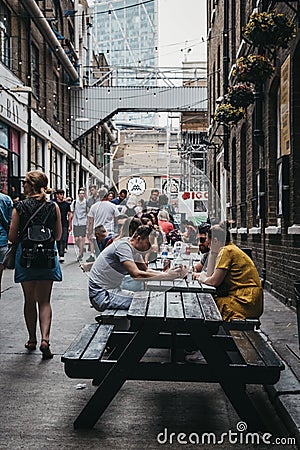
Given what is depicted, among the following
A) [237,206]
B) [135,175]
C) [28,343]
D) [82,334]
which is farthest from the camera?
[237,206]

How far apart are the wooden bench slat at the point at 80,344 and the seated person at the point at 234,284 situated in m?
1.37

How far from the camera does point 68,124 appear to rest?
119 ft

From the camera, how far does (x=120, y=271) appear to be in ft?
21.3

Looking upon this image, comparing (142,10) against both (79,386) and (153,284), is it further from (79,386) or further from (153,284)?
(79,386)

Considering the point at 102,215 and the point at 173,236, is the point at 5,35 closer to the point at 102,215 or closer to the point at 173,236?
the point at 173,236

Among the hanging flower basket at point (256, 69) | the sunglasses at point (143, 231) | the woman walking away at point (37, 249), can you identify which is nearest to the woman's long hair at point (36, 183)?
the woman walking away at point (37, 249)

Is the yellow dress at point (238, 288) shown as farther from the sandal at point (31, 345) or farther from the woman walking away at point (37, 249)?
the sandal at point (31, 345)

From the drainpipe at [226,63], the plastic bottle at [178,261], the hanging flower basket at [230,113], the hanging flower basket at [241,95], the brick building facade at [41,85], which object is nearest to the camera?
the plastic bottle at [178,261]

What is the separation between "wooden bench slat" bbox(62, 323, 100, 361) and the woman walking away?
4.49 feet

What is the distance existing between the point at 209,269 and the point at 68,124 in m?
29.6

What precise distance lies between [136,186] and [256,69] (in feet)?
23.8

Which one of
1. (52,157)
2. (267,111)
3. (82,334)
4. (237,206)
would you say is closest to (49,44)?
(52,157)

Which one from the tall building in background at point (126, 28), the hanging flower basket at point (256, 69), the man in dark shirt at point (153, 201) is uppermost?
the hanging flower basket at point (256, 69)

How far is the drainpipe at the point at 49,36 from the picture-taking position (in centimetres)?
2422
